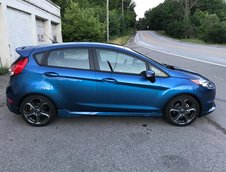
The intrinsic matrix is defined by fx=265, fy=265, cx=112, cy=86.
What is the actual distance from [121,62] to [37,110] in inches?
68.6

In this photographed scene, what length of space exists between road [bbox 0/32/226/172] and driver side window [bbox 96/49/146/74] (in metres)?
1.04

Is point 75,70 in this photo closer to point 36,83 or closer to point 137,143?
point 36,83

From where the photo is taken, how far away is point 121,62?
476 centimetres

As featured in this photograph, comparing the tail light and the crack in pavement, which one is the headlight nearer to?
the crack in pavement

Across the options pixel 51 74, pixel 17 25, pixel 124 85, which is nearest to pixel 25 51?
pixel 51 74

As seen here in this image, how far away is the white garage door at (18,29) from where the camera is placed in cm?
1138

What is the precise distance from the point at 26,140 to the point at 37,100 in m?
0.79

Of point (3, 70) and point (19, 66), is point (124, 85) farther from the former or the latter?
point (3, 70)

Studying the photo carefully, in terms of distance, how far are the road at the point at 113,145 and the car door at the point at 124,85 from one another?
0.40 m

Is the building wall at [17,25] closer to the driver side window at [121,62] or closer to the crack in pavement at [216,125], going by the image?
the driver side window at [121,62]

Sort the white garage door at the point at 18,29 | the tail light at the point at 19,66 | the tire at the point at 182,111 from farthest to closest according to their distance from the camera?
1. the white garage door at the point at 18,29
2. the tire at the point at 182,111
3. the tail light at the point at 19,66

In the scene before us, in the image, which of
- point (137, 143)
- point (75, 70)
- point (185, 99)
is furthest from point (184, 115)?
point (75, 70)

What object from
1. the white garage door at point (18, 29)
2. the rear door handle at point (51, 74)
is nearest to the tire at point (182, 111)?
the rear door handle at point (51, 74)

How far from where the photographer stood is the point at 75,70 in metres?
4.68
